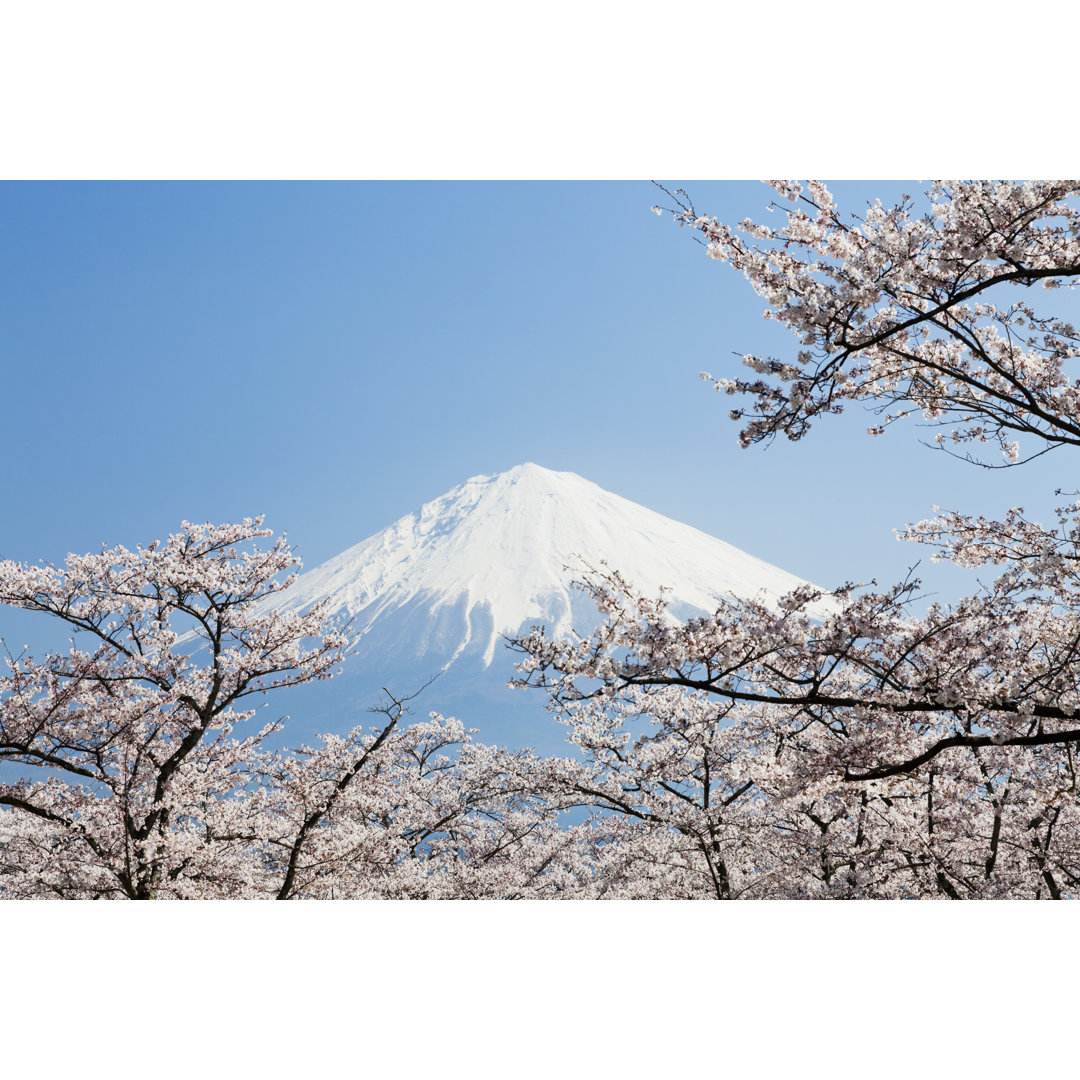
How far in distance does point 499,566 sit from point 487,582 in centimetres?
206

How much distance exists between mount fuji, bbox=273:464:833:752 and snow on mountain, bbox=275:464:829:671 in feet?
0.28

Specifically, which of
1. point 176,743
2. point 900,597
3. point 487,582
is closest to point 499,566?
point 487,582

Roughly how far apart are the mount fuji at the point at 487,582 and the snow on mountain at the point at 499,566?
0.09m

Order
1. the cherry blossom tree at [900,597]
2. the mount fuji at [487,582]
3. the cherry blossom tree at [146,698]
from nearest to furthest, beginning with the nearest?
the cherry blossom tree at [900,597]
the cherry blossom tree at [146,698]
the mount fuji at [487,582]

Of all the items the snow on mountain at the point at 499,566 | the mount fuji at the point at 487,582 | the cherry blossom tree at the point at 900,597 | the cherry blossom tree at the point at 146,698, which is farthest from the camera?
the snow on mountain at the point at 499,566

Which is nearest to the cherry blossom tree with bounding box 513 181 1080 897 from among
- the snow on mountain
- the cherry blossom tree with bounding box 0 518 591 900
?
the cherry blossom tree with bounding box 0 518 591 900

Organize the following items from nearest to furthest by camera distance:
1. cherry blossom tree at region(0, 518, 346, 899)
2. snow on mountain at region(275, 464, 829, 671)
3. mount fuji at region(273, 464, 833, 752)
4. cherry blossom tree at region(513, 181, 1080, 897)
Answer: cherry blossom tree at region(513, 181, 1080, 897) < cherry blossom tree at region(0, 518, 346, 899) < mount fuji at region(273, 464, 833, 752) < snow on mountain at region(275, 464, 829, 671)

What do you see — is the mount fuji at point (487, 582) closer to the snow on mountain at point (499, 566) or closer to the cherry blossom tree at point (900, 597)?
the snow on mountain at point (499, 566)

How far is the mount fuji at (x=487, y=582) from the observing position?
2723cm

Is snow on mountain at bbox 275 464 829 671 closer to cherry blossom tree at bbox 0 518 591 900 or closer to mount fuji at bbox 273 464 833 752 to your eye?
mount fuji at bbox 273 464 833 752

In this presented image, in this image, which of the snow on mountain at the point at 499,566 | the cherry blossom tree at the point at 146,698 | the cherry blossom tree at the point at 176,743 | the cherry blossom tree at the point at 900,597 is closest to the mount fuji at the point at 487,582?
the snow on mountain at the point at 499,566

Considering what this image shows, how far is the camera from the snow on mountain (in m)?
29.3

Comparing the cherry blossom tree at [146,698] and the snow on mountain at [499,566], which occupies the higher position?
the snow on mountain at [499,566]
